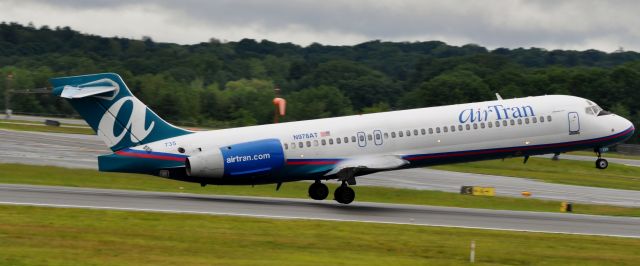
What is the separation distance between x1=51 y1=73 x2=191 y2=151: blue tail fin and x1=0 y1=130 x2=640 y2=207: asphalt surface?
18.4 m

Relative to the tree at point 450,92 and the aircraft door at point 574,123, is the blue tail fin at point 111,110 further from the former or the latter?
the tree at point 450,92

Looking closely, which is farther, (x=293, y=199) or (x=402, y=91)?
(x=402, y=91)

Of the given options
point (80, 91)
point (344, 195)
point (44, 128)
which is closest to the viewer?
point (80, 91)

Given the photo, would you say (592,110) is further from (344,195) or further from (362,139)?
(344,195)

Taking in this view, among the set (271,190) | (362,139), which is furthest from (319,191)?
(271,190)

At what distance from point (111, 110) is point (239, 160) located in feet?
17.5

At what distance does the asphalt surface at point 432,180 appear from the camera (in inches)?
2138

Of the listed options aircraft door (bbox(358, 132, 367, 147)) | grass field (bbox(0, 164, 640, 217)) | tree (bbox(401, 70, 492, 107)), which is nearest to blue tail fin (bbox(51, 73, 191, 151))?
grass field (bbox(0, 164, 640, 217))

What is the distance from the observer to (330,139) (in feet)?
132

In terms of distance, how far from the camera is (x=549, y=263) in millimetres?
26875

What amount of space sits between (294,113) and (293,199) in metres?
79.2

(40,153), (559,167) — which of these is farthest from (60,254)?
(559,167)

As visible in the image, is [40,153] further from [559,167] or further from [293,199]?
[559,167]

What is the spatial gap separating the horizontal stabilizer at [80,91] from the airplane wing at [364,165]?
9648mm
